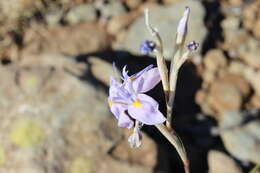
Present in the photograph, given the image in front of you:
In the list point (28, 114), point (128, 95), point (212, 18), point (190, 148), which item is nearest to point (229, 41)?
point (212, 18)

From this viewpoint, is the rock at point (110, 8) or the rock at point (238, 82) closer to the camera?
the rock at point (238, 82)

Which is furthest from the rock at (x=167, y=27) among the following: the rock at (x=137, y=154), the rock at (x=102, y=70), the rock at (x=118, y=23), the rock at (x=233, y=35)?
the rock at (x=137, y=154)

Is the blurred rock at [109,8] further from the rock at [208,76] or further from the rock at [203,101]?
→ the rock at [203,101]

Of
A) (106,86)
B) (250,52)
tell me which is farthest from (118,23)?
(106,86)

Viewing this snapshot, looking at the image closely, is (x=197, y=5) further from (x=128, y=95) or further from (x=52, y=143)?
(x=128, y=95)

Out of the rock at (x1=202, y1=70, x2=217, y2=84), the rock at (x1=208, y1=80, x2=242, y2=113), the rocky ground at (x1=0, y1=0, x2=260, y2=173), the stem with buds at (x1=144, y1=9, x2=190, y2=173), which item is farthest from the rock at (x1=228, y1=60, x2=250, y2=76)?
the stem with buds at (x1=144, y1=9, x2=190, y2=173)

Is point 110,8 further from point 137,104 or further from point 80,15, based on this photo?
point 137,104

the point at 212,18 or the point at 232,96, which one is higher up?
the point at 212,18
